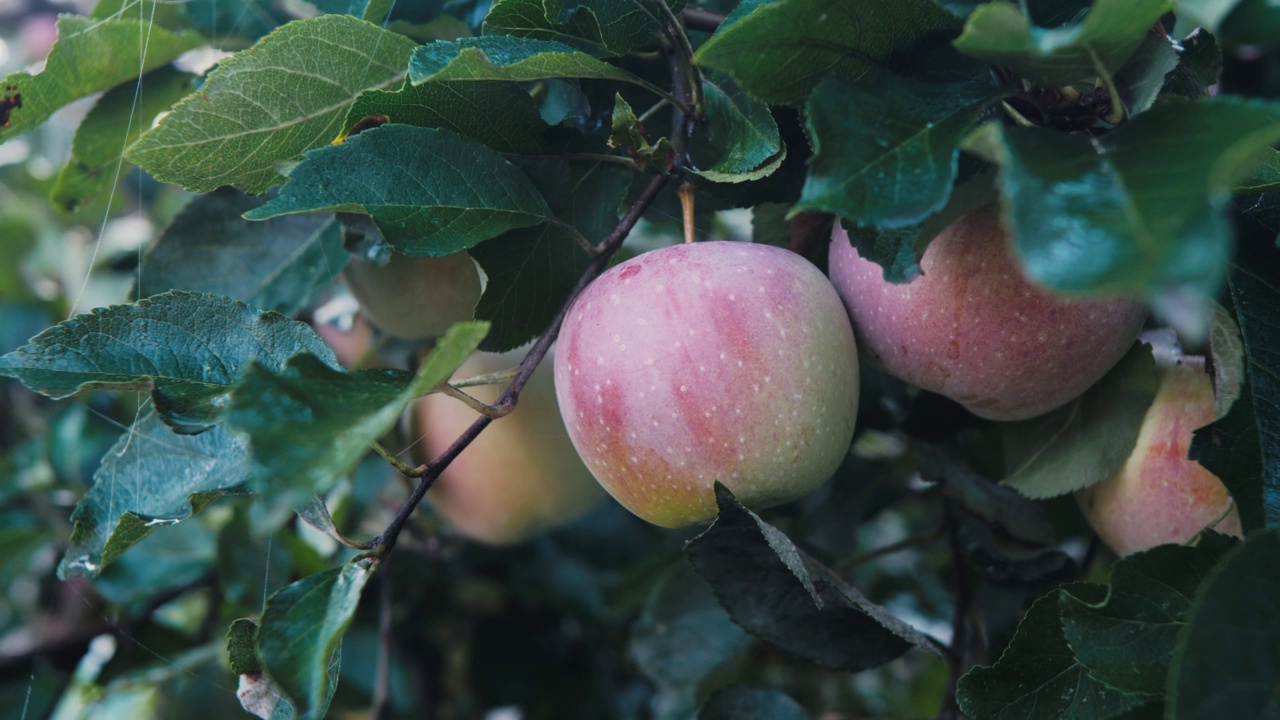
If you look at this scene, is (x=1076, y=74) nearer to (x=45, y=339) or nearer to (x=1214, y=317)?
(x=1214, y=317)

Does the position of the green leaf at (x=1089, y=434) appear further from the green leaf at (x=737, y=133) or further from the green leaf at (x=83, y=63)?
the green leaf at (x=83, y=63)

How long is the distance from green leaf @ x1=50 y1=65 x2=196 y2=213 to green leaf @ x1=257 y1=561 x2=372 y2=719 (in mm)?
525

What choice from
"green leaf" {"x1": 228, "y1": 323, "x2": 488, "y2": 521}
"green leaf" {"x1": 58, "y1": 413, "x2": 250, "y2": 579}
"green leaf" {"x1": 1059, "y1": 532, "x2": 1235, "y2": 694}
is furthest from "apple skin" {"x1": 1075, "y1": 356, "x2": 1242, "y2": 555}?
"green leaf" {"x1": 58, "y1": 413, "x2": 250, "y2": 579}

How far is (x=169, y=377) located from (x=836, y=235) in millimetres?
405

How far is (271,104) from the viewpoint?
580 mm

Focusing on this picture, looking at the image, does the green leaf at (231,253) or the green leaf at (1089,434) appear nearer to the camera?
the green leaf at (1089,434)

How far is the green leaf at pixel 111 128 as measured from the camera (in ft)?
2.65

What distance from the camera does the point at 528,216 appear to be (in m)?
0.59

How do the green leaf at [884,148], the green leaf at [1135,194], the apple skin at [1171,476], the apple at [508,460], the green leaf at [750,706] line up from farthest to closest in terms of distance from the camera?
the apple at [508,460] < the green leaf at [750,706] < the apple skin at [1171,476] < the green leaf at [884,148] < the green leaf at [1135,194]

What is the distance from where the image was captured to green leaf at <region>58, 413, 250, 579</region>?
21.8 inches

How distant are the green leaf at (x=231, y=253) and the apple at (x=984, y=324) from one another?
476mm

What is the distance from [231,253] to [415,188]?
14.7 inches

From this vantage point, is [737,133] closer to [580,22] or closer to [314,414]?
[580,22]

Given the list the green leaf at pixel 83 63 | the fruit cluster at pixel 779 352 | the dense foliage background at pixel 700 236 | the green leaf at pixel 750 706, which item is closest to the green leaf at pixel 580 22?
the dense foliage background at pixel 700 236
